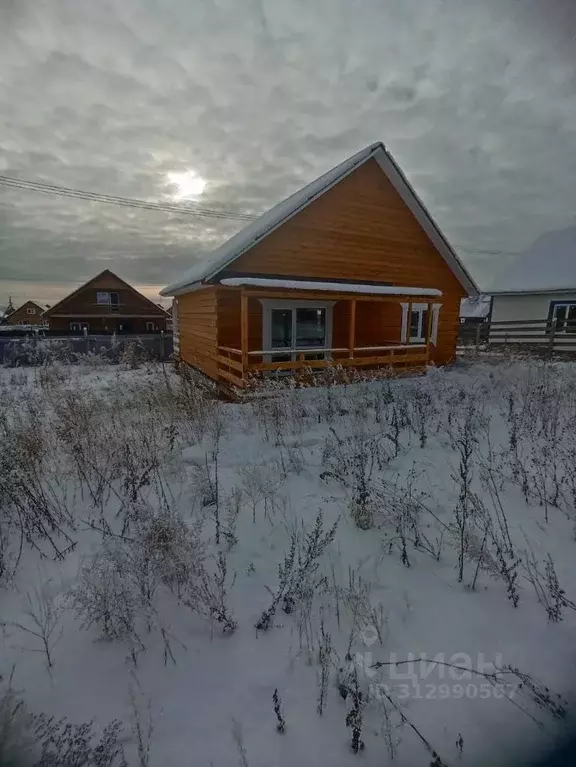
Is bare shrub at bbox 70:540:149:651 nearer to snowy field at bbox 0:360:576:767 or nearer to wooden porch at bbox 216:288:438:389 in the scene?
snowy field at bbox 0:360:576:767

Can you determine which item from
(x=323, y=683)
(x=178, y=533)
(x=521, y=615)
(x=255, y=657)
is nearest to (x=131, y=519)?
(x=178, y=533)

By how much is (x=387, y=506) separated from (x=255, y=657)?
1955 millimetres

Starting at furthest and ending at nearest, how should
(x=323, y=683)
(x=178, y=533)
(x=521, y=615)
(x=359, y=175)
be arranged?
(x=359, y=175)
(x=178, y=533)
(x=521, y=615)
(x=323, y=683)

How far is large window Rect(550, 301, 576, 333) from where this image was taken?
1933 cm

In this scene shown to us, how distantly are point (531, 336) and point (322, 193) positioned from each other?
13938 mm

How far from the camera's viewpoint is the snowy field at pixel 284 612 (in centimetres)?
206

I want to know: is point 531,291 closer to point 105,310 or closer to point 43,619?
point 43,619

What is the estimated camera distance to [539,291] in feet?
66.2

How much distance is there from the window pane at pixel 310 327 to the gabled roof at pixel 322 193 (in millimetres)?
2956

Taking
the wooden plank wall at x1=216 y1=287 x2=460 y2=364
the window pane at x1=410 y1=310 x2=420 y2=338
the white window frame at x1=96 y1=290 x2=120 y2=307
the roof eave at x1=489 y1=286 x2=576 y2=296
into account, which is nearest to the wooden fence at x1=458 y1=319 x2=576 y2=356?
the roof eave at x1=489 y1=286 x2=576 y2=296

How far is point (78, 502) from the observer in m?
4.27

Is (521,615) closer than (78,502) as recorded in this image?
Yes

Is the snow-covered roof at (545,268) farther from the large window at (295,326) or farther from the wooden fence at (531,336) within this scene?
the large window at (295,326)

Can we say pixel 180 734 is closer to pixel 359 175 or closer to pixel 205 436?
pixel 205 436
